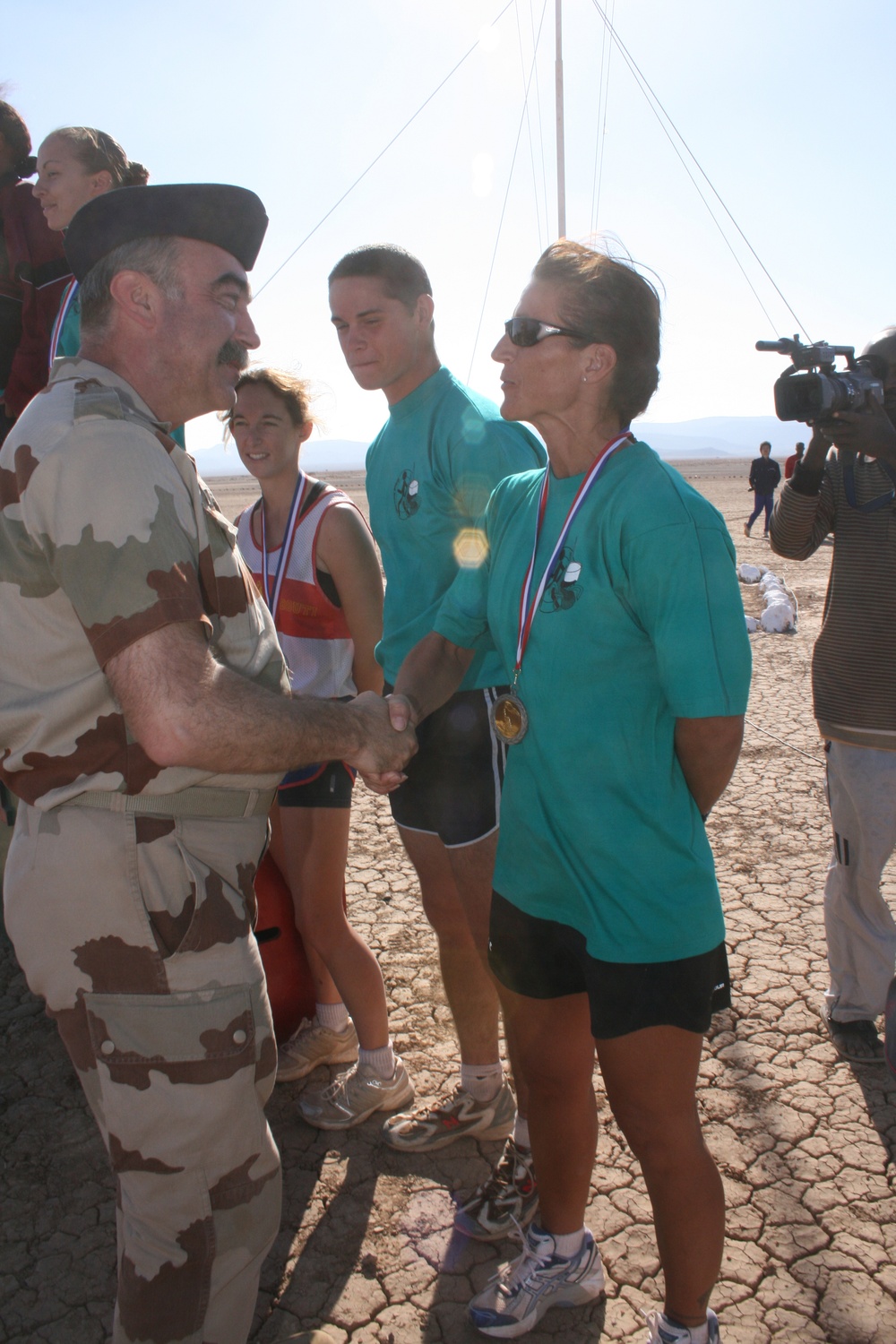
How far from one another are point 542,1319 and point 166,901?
1473 mm

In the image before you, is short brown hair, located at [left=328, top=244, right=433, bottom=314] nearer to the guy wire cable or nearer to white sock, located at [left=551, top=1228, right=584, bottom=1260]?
white sock, located at [left=551, top=1228, right=584, bottom=1260]

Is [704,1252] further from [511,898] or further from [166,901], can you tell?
[166,901]

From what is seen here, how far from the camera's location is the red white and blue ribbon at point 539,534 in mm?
1804

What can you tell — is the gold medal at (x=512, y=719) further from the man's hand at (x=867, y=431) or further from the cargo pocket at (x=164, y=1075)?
the man's hand at (x=867, y=431)

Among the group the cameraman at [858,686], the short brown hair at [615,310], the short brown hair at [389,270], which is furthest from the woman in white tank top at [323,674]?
the cameraman at [858,686]

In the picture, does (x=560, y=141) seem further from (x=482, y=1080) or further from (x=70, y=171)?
(x=482, y=1080)

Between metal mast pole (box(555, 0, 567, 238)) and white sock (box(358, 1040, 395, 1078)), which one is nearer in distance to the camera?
white sock (box(358, 1040, 395, 1078))

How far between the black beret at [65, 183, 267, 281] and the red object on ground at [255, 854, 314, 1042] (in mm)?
1952

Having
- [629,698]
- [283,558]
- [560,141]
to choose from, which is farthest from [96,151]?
[560,141]

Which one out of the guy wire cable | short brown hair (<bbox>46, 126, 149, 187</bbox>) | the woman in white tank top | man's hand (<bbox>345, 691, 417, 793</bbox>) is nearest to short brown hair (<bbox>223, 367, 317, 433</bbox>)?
the woman in white tank top

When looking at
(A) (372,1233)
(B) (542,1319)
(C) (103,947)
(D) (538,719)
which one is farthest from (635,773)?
(A) (372,1233)

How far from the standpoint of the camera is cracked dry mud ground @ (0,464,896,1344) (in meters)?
2.16

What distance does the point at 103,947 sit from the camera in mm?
1534

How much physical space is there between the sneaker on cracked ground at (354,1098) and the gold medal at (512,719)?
151 centimetres
